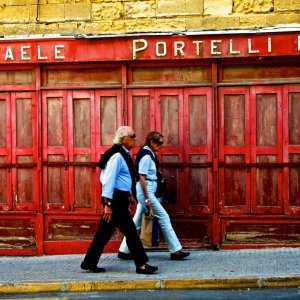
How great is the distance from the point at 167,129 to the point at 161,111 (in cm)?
30

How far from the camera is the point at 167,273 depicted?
11859 millimetres

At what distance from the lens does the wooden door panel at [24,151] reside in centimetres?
1423

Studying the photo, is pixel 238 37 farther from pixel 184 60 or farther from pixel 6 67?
pixel 6 67

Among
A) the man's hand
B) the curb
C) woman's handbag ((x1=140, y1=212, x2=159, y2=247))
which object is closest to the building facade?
woman's handbag ((x1=140, y1=212, x2=159, y2=247))

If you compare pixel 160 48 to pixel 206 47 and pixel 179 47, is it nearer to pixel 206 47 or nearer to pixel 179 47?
pixel 179 47

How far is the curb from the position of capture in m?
11.1

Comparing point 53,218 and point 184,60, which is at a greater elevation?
point 184,60

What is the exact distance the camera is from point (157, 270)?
12.1m

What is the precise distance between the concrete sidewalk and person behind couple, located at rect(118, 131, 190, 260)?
278 mm

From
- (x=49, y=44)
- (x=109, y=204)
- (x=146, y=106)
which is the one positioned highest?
(x=49, y=44)

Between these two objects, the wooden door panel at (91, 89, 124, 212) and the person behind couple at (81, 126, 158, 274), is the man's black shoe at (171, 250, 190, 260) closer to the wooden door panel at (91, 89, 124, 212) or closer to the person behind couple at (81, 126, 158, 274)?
the person behind couple at (81, 126, 158, 274)

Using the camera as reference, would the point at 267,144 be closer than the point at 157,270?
No

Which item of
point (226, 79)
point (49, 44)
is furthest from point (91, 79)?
point (226, 79)

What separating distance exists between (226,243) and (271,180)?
1213mm
